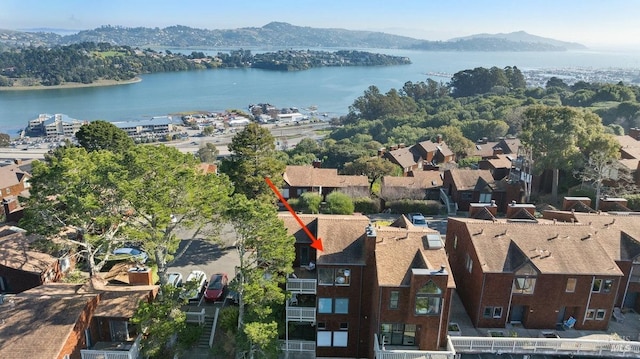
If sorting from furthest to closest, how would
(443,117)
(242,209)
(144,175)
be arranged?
(443,117), (144,175), (242,209)

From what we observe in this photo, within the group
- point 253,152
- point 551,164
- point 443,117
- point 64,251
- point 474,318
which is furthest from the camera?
point 443,117

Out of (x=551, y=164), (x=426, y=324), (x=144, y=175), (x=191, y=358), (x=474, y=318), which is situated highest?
(x=144, y=175)

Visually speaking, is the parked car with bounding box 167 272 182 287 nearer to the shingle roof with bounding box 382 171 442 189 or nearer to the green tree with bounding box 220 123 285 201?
the green tree with bounding box 220 123 285 201

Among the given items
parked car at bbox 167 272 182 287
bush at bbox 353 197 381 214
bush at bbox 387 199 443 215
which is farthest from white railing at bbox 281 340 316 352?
bush at bbox 387 199 443 215

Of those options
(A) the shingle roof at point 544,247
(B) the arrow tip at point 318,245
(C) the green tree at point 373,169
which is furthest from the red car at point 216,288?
(C) the green tree at point 373,169

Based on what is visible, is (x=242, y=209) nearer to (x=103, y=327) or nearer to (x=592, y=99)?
(x=103, y=327)

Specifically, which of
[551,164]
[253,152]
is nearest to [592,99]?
[551,164]

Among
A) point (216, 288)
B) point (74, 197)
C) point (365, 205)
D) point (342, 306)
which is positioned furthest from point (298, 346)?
point (365, 205)

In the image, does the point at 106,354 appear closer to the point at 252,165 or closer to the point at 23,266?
the point at 23,266
